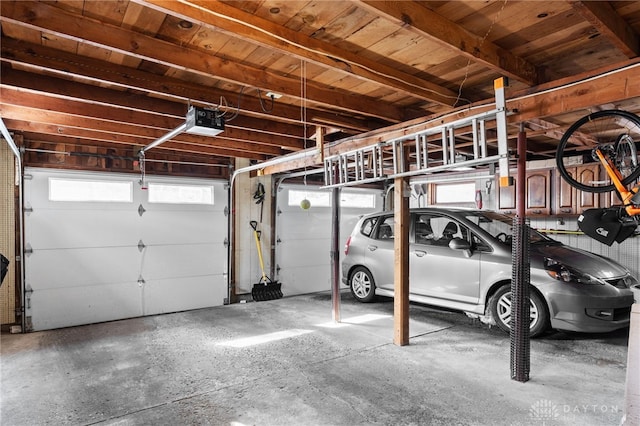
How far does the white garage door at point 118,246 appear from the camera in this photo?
4828 millimetres

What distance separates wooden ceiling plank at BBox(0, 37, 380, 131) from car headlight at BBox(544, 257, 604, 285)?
2823 mm

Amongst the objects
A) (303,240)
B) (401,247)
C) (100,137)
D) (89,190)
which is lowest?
(303,240)

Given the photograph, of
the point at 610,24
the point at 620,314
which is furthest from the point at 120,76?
the point at 620,314

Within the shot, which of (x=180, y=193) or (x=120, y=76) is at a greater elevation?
(x=120, y=76)

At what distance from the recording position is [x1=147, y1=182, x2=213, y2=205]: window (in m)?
5.61

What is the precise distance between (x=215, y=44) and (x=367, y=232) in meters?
3.93

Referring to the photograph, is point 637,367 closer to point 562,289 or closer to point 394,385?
point 394,385

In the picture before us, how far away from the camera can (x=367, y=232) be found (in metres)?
5.83

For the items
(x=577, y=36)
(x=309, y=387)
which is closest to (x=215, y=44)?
(x=577, y=36)

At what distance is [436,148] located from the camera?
4398 mm

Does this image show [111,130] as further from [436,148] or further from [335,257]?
[436,148]

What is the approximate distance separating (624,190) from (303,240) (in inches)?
197

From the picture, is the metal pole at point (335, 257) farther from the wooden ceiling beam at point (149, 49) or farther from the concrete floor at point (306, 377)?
the wooden ceiling beam at point (149, 49)

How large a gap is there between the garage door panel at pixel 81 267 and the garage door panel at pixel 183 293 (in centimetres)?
37
